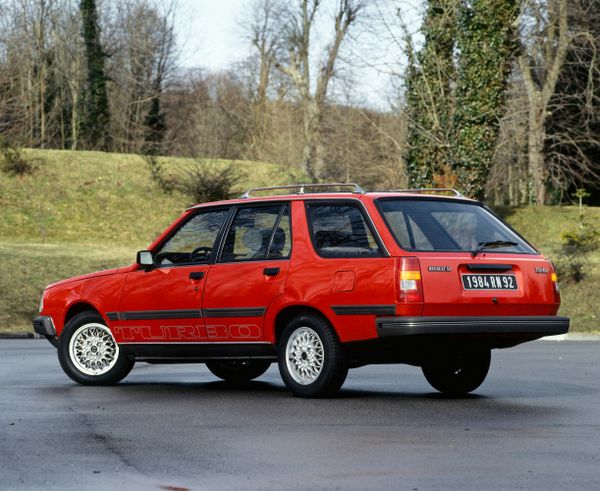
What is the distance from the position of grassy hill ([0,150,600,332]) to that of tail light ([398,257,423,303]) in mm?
18940

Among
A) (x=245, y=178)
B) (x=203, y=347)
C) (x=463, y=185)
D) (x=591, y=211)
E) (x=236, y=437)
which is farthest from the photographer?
(x=245, y=178)

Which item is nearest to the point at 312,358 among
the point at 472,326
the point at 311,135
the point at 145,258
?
the point at 472,326

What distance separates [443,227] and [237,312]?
6.68 ft

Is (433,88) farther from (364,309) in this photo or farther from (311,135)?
(364,309)

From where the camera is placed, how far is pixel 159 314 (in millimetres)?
11922

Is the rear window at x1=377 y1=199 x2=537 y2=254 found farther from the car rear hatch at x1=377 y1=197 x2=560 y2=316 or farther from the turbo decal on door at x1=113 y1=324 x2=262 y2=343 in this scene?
the turbo decal on door at x1=113 y1=324 x2=262 y2=343

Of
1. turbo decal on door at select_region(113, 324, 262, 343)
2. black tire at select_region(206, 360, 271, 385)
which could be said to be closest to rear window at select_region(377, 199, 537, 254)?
turbo decal on door at select_region(113, 324, 262, 343)

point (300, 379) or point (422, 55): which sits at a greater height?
point (422, 55)

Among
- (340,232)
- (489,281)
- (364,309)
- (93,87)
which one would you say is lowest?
(364,309)

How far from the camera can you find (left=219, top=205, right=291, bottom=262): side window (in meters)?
11.3

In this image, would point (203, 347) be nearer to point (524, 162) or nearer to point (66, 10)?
point (524, 162)

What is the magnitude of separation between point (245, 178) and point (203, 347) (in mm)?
33870

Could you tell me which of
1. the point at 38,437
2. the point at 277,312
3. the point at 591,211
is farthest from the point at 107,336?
the point at 591,211

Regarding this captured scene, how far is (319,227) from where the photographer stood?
36.4 feet
